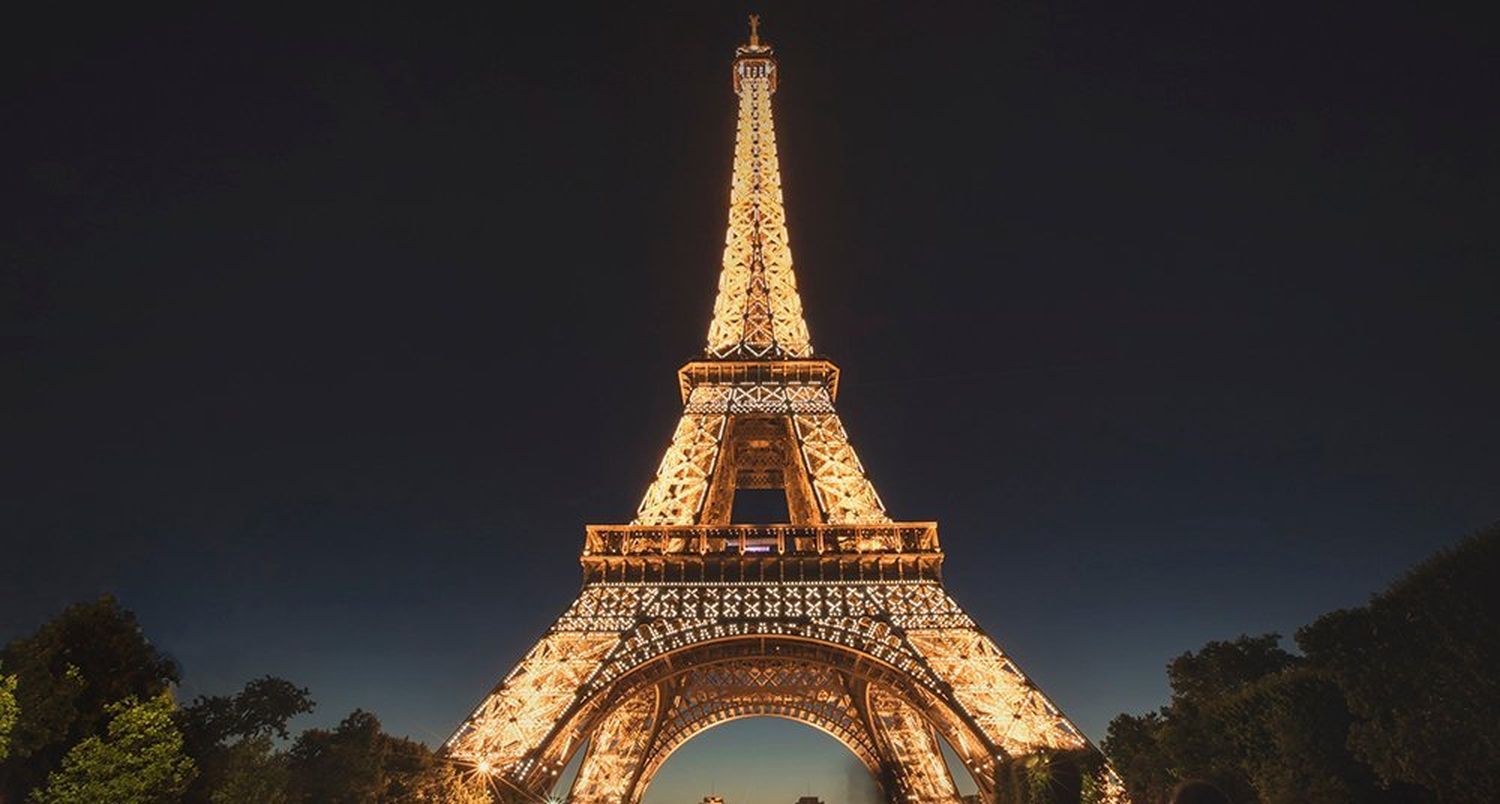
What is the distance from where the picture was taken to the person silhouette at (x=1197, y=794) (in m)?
2.85

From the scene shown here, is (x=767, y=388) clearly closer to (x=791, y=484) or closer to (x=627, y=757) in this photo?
(x=791, y=484)

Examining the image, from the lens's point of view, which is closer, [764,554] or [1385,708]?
[1385,708]

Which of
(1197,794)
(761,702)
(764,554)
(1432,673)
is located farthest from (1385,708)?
(761,702)

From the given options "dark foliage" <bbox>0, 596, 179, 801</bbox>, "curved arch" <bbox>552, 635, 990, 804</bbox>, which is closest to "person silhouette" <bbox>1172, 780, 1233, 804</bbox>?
"dark foliage" <bbox>0, 596, 179, 801</bbox>

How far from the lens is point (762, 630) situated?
21547 millimetres

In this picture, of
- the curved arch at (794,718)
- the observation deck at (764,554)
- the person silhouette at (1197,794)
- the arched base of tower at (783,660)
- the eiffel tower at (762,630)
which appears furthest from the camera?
the curved arch at (794,718)

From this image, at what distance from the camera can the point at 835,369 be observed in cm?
2997

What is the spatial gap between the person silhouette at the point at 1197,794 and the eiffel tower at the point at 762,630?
55.1 feet

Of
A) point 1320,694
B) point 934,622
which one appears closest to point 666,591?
point 934,622

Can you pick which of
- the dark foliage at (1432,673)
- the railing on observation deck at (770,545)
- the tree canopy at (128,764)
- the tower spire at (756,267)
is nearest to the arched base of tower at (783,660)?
the railing on observation deck at (770,545)

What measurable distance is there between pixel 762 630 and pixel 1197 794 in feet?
63.0

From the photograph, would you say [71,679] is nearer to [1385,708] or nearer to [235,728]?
[235,728]

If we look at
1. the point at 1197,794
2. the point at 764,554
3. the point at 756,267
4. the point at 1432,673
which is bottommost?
the point at 1197,794

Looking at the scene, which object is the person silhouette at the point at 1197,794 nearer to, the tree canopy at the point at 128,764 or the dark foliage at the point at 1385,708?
the dark foliage at the point at 1385,708
